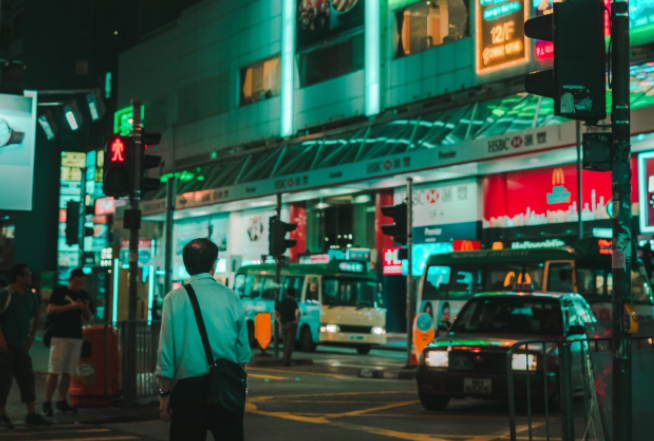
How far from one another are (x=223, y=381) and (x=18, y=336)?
6370 millimetres

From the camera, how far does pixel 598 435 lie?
811 cm

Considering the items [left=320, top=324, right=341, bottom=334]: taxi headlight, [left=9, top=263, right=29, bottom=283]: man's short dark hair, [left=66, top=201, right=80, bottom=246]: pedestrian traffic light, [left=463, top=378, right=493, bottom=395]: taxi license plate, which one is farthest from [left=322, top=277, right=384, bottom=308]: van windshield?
[left=9, top=263, right=29, bottom=283]: man's short dark hair

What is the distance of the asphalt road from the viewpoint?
10.7 meters

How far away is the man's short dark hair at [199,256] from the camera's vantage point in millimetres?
5930

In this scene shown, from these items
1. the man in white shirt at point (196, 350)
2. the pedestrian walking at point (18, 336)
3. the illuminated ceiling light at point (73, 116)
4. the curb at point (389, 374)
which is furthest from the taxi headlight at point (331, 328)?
the man in white shirt at point (196, 350)

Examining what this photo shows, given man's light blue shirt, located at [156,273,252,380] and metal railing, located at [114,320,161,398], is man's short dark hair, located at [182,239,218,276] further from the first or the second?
metal railing, located at [114,320,161,398]

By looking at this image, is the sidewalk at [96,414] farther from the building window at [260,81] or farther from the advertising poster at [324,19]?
the building window at [260,81]

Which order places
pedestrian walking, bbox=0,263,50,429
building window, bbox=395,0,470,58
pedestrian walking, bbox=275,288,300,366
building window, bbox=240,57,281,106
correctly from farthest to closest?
1. building window, bbox=240,57,281,106
2. building window, bbox=395,0,470,58
3. pedestrian walking, bbox=275,288,300,366
4. pedestrian walking, bbox=0,263,50,429

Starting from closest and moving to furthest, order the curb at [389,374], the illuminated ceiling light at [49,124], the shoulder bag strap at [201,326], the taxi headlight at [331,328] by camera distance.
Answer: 1. the shoulder bag strap at [201,326]
2. the curb at [389,374]
3. the illuminated ceiling light at [49,124]
4. the taxi headlight at [331,328]

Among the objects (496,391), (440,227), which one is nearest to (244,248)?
(440,227)

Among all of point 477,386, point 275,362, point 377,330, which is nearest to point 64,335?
point 477,386

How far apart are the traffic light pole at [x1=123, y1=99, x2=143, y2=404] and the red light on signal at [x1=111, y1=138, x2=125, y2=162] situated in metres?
0.14

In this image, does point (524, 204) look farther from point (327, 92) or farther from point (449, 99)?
point (327, 92)

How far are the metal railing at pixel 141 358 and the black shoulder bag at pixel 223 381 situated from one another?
24.4ft
